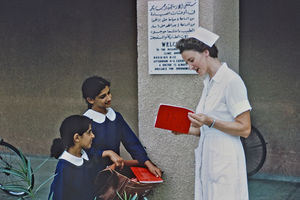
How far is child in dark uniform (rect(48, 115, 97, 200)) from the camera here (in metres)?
3.76

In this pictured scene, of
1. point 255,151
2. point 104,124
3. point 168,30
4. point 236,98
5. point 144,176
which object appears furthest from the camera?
point 255,151

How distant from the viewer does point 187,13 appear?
14.1 ft

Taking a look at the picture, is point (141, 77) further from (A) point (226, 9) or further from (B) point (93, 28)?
(B) point (93, 28)

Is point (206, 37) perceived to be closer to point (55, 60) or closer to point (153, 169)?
point (153, 169)

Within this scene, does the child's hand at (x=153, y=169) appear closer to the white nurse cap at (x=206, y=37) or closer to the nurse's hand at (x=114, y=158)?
the nurse's hand at (x=114, y=158)

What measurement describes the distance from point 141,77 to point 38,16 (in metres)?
3.14

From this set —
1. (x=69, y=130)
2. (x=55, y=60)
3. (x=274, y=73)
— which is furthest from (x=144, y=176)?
(x=55, y=60)

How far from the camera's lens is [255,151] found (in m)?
6.15

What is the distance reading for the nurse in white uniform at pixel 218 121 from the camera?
3350 mm

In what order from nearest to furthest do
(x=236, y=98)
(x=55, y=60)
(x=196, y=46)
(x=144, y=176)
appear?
(x=236, y=98), (x=196, y=46), (x=144, y=176), (x=55, y=60)

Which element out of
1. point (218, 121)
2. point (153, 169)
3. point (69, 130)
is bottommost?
point (153, 169)

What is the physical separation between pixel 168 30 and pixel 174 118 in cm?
114

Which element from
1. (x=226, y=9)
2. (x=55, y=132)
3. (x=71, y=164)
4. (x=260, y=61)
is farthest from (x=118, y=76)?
(x=71, y=164)

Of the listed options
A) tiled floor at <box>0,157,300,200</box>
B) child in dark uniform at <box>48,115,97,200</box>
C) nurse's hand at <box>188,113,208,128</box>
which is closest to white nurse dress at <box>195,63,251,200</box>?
nurse's hand at <box>188,113,208,128</box>
